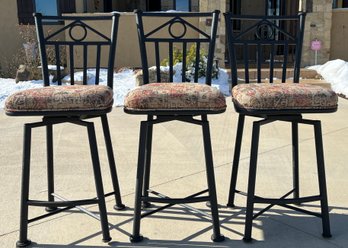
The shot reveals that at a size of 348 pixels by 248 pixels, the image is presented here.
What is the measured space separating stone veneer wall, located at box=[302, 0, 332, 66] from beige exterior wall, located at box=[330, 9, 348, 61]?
0.19 m

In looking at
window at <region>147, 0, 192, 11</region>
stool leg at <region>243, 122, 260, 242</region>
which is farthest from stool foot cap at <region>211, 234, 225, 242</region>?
window at <region>147, 0, 192, 11</region>

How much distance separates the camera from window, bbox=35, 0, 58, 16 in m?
10.8

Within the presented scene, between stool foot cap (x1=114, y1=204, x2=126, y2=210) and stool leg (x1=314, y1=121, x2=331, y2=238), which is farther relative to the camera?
stool foot cap (x1=114, y1=204, x2=126, y2=210)

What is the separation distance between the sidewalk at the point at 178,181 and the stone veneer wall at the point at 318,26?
14.1 ft

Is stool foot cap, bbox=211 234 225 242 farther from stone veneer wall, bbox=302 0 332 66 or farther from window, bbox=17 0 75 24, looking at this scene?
window, bbox=17 0 75 24

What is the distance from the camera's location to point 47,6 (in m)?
10.9

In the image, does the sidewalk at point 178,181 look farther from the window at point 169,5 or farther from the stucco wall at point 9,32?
the window at point 169,5

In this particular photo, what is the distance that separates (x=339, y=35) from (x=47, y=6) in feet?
22.6

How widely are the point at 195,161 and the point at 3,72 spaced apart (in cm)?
737

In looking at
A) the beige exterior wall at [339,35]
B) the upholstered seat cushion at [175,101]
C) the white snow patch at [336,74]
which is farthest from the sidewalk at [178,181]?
the beige exterior wall at [339,35]

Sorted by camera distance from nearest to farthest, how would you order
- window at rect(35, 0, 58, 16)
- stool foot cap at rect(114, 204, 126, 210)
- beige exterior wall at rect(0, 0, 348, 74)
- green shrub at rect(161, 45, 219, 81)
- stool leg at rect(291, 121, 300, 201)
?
stool leg at rect(291, 121, 300, 201) < stool foot cap at rect(114, 204, 126, 210) < green shrub at rect(161, 45, 219, 81) < beige exterior wall at rect(0, 0, 348, 74) < window at rect(35, 0, 58, 16)

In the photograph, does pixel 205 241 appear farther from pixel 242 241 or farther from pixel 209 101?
pixel 209 101

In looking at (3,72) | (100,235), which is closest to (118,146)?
(100,235)

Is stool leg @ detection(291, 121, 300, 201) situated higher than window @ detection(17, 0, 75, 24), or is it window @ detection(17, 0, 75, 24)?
window @ detection(17, 0, 75, 24)
